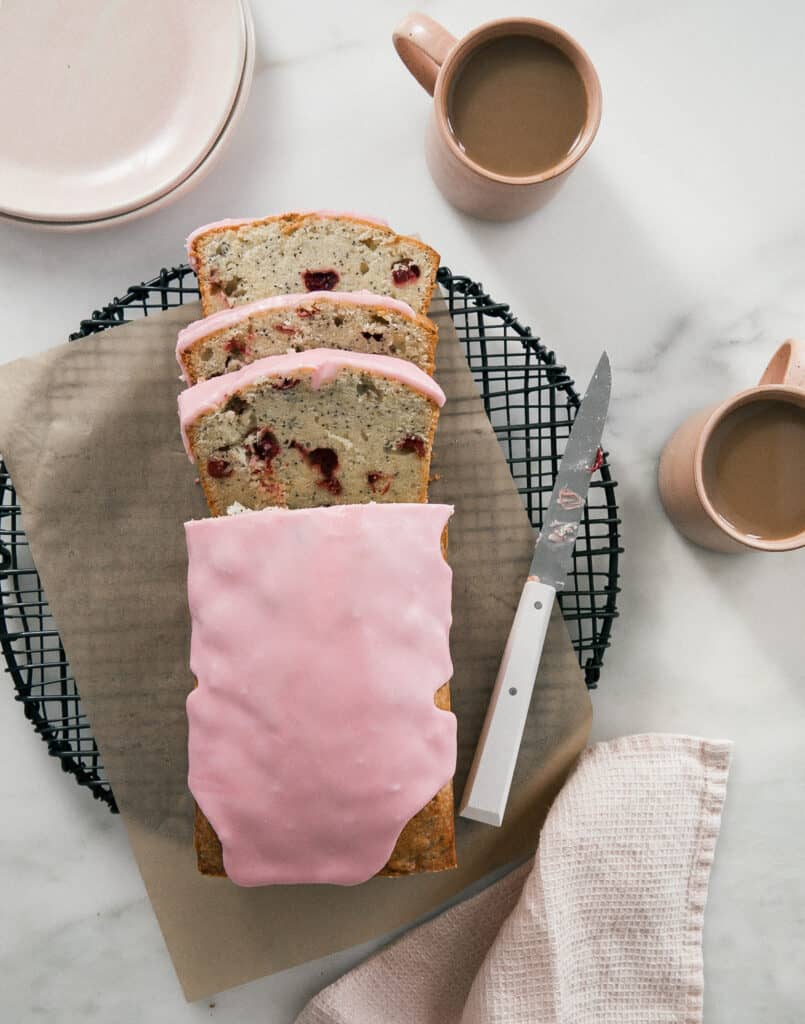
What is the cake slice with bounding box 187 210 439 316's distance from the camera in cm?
194

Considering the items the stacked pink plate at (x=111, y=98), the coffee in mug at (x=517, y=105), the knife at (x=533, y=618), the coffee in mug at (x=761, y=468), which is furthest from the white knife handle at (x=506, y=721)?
the stacked pink plate at (x=111, y=98)

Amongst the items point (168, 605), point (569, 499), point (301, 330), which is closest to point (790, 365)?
point (569, 499)

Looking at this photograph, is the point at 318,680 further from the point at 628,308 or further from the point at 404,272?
the point at 628,308

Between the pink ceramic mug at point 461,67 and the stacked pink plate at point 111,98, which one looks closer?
the pink ceramic mug at point 461,67

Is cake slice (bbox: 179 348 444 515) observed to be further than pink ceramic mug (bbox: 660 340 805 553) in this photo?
No

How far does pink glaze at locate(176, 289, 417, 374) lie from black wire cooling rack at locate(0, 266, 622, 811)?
278 mm

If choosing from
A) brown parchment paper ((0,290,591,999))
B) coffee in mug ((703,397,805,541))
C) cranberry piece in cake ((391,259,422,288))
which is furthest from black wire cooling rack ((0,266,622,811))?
coffee in mug ((703,397,805,541))

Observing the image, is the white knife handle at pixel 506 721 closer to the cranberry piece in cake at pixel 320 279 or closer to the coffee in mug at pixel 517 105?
the cranberry piece in cake at pixel 320 279

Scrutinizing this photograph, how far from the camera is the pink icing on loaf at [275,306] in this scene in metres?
1.85

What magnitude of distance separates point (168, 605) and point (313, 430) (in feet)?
2.01

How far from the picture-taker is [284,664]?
1.72 m

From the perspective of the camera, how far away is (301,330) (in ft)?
6.14

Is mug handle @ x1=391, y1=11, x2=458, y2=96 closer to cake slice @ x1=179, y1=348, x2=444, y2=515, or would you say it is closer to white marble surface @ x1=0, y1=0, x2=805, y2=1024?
white marble surface @ x1=0, y1=0, x2=805, y2=1024

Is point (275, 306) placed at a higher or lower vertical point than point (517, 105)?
lower
